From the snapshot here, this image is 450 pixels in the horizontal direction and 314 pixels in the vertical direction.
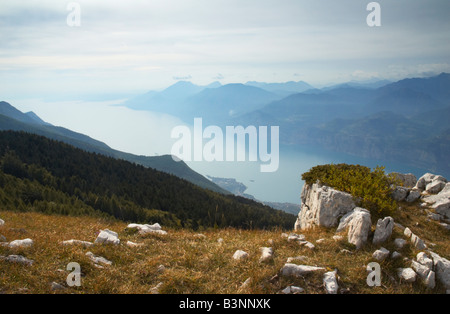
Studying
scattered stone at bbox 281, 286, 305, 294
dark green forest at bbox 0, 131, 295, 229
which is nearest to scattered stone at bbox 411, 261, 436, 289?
scattered stone at bbox 281, 286, 305, 294

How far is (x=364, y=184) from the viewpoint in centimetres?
1220

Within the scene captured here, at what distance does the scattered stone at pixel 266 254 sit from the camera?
786 cm

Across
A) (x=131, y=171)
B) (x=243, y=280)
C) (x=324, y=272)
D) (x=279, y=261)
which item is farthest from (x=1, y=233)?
(x=131, y=171)

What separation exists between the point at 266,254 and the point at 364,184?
675cm

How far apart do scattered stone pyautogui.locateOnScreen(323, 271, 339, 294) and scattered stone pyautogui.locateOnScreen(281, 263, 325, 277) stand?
25 cm

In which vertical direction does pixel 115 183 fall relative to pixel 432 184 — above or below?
below

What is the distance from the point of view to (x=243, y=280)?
705cm

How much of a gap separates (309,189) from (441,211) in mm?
6106

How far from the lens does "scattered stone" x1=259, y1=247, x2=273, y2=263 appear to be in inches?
310

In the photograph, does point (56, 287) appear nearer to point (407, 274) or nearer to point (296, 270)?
point (296, 270)

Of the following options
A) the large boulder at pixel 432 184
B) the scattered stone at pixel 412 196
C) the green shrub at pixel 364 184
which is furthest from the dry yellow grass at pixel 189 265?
the large boulder at pixel 432 184

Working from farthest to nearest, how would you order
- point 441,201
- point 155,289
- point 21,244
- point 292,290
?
point 441,201 < point 21,244 < point 155,289 < point 292,290

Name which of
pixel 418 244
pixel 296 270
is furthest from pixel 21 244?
pixel 418 244
